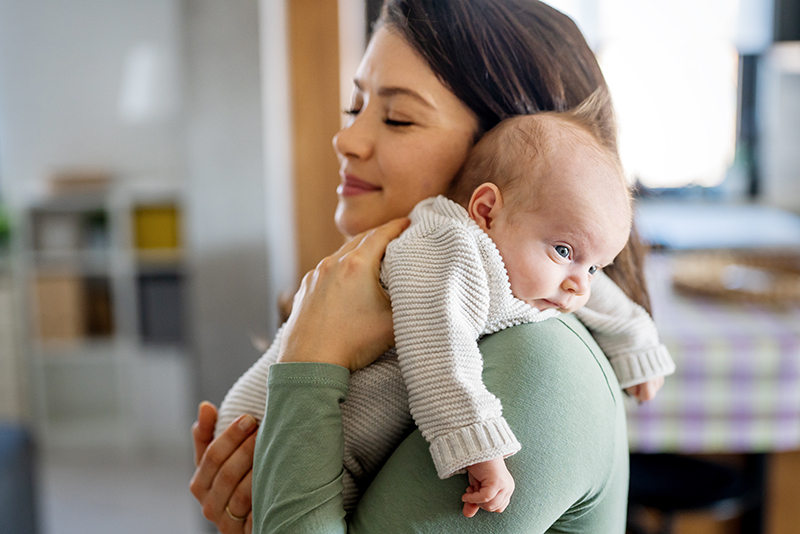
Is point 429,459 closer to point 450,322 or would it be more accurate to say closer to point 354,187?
point 450,322

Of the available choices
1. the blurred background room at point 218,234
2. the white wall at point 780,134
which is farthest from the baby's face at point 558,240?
the white wall at point 780,134

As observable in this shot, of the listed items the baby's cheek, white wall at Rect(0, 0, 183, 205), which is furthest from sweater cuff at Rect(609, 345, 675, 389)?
white wall at Rect(0, 0, 183, 205)

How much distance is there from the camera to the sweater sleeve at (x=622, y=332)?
0.71 meters

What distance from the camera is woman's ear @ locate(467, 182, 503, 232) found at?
1.96 feet

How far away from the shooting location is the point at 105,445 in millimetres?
3289

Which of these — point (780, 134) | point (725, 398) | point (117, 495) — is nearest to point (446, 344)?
point (725, 398)

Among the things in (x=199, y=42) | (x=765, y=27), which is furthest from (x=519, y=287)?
(x=765, y=27)

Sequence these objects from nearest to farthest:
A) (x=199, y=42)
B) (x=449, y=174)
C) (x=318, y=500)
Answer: (x=318, y=500), (x=449, y=174), (x=199, y=42)

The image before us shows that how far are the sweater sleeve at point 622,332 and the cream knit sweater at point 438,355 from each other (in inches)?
3.9

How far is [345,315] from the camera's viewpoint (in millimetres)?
592

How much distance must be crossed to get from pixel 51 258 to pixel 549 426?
10.7 ft

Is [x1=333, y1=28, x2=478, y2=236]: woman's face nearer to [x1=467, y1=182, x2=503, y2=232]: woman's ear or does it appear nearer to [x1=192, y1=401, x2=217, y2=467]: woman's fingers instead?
[x1=467, y1=182, x2=503, y2=232]: woman's ear

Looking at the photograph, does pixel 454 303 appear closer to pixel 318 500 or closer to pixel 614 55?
pixel 318 500

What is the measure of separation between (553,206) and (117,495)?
291 centimetres
